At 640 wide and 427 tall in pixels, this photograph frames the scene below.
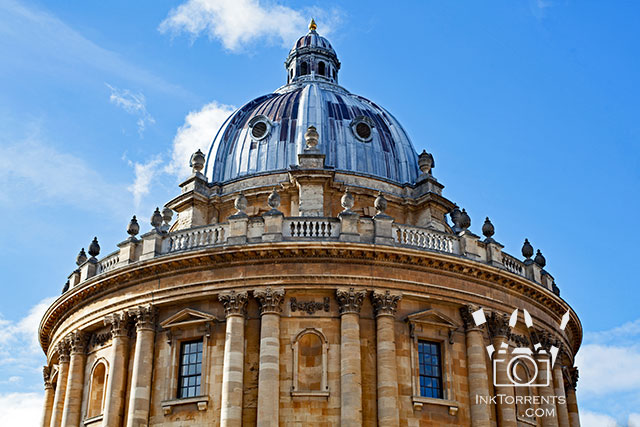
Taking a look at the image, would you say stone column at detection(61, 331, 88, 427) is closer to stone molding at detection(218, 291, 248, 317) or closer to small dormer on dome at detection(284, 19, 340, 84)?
stone molding at detection(218, 291, 248, 317)

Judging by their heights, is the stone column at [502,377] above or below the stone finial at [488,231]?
below

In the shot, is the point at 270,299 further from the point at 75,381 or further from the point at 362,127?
the point at 362,127

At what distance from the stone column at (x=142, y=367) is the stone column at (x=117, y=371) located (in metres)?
0.48

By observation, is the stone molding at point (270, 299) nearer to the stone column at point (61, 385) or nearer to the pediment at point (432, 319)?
the pediment at point (432, 319)

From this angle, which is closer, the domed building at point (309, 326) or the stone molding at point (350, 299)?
the domed building at point (309, 326)

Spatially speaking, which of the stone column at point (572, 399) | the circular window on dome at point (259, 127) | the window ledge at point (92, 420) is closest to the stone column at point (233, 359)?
the window ledge at point (92, 420)

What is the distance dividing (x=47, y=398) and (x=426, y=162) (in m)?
19.5

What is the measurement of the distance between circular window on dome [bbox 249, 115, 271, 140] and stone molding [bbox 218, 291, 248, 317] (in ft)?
36.6

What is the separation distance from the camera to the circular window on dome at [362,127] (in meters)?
35.8

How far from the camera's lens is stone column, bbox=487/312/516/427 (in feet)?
86.3

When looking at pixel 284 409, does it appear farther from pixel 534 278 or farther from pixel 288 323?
pixel 534 278

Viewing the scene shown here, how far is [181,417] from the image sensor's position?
82.9ft

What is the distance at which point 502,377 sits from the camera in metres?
27.2

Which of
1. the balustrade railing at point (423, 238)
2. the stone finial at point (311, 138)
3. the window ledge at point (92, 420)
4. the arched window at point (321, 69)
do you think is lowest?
the window ledge at point (92, 420)
